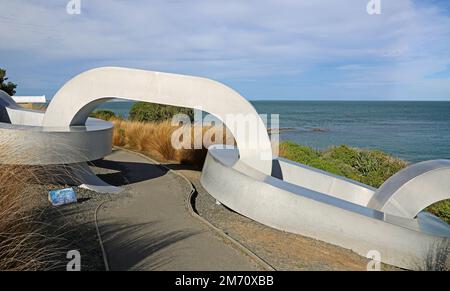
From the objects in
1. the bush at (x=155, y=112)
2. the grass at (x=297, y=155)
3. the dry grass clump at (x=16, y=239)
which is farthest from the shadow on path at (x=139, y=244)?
the bush at (x=155, y=112)

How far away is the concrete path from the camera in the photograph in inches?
185

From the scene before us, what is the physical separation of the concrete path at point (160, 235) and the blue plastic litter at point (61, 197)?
0.64m

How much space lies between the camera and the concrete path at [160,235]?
471 centimetres

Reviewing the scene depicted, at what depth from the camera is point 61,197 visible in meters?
7.18

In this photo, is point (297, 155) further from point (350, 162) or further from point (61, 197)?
point (61, 197)

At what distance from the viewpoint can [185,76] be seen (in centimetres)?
754

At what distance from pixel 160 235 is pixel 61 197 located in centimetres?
255

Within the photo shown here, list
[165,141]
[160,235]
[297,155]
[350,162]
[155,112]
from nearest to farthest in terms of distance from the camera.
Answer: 1. [160,235]
2. [297,155]
3. [165,141]
4. [350,162]
5. [155,112]

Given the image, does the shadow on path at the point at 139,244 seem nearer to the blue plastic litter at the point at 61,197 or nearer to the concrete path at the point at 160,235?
the concrete path at the point at 160,235

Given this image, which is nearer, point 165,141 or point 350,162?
point 165,141

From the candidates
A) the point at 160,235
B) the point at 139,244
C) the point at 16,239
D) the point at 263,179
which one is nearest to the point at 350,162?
the point at 263,179
